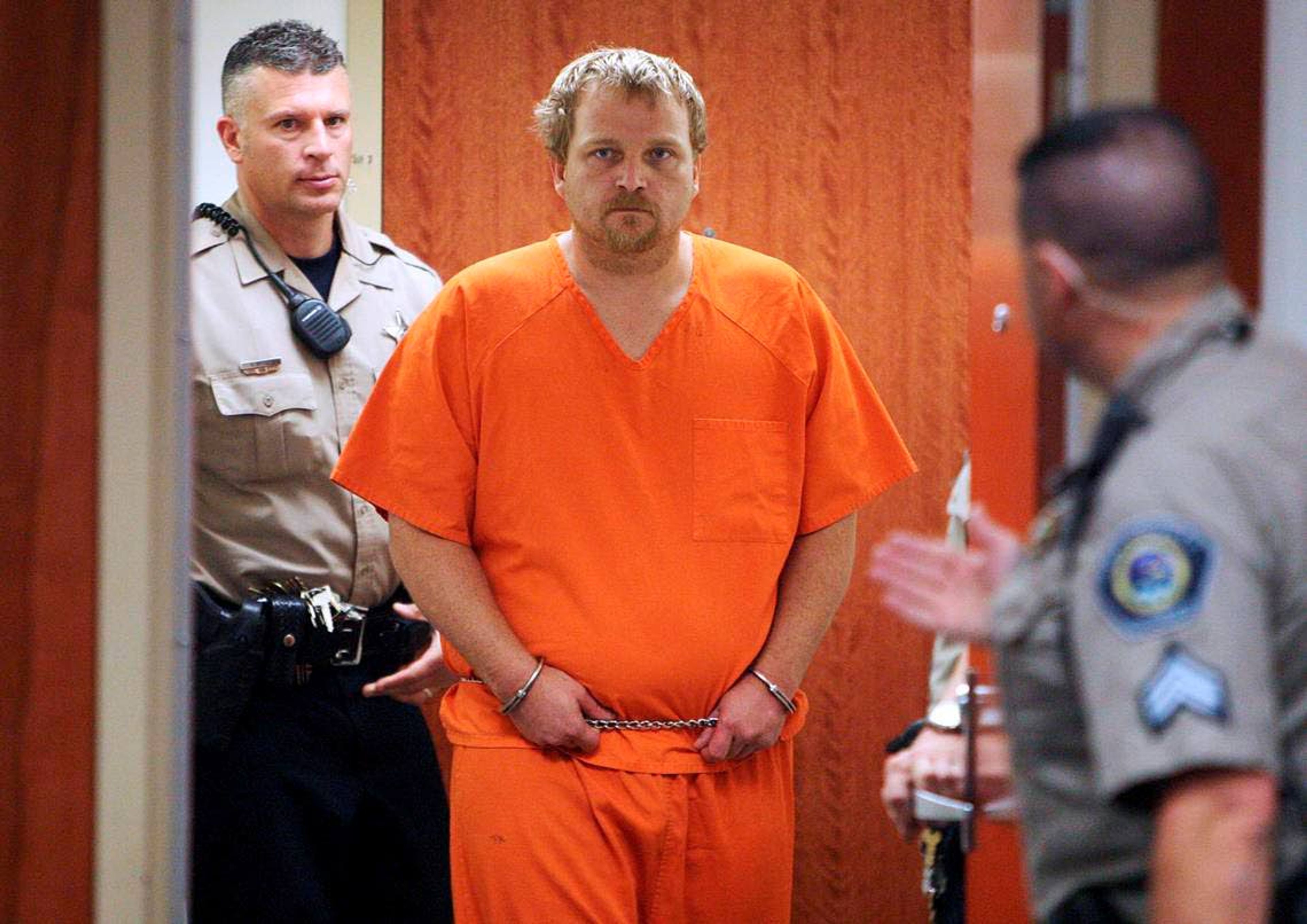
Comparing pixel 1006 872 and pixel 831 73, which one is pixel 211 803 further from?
pixel 831 73

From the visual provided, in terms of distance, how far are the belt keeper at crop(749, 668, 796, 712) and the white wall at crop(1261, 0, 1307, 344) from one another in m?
1.07

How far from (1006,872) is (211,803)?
145cm

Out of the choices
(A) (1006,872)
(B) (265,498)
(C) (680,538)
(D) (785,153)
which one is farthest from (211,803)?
(D) (785,153)

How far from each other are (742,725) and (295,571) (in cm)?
90

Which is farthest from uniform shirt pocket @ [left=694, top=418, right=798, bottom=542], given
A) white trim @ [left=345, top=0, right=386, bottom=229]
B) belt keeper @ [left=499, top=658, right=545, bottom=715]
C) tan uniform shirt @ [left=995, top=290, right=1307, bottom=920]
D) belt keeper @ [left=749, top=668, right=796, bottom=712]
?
white trim @ [left=345, top=0, right=386, bottom=229]

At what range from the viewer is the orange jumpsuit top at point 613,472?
2.33 m

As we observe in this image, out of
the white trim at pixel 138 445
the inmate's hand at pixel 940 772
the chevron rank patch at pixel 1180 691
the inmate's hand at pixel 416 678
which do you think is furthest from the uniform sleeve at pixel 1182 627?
the inmate's hand at pixel 416 678

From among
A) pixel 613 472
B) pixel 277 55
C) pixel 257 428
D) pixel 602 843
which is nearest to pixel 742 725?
pixel 602 843

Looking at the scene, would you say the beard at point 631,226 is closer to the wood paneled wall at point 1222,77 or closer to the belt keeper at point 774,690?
the belt keeper at point 774,690

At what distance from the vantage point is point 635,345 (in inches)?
94.1

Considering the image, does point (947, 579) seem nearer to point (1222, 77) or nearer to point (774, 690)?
point (1222, 77)

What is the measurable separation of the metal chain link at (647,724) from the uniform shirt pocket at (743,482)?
0.83 ft

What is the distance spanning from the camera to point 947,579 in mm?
1322

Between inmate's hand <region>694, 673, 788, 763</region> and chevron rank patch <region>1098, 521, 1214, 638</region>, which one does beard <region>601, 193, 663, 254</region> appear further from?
chevron rank patch <region>1098, 521, 1214, 638</region>
